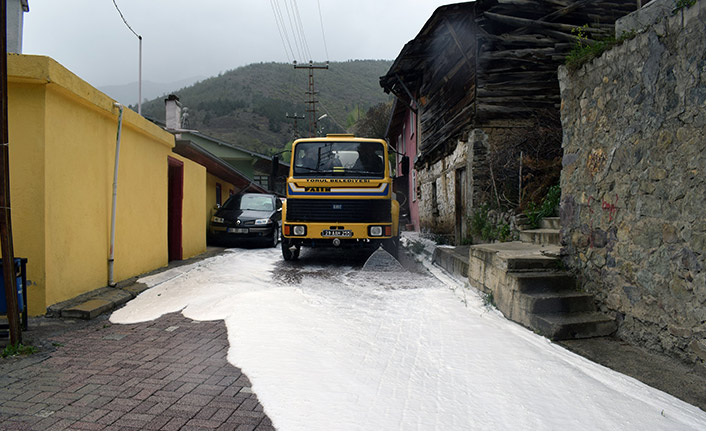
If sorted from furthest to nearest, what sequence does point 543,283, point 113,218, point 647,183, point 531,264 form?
point 113,218
point 531,264
point 543,283
point 647,183

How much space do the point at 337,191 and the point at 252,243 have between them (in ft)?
17.1

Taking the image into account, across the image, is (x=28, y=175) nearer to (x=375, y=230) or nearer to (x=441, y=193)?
(x=375, y=230)

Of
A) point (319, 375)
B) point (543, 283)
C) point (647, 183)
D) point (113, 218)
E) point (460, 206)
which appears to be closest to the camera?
point (319, 375)

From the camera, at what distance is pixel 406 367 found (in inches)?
140

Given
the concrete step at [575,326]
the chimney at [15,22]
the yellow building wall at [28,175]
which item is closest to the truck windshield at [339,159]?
the yellow building wall at [28,175]

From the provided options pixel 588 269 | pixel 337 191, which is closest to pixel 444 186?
pixel 337 191

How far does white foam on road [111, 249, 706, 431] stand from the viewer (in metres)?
2.75

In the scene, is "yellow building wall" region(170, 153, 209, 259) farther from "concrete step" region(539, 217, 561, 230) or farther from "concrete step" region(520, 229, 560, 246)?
"concrete step" region(539, 217, 561, 230)

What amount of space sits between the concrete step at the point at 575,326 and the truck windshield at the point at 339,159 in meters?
5.46

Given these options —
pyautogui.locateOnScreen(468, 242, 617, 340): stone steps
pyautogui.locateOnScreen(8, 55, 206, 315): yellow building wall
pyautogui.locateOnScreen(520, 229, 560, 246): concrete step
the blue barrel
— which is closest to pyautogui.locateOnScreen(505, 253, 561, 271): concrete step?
pyautogui.locateOnScreen(468, 242, 617, 340): stone steps

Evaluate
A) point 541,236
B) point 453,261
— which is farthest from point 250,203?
point 541,236

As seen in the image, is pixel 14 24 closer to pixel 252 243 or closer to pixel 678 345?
pixel 252 243

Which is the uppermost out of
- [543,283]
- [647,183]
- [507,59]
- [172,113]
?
[507,59]

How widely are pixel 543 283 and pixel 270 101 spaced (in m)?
77.2
